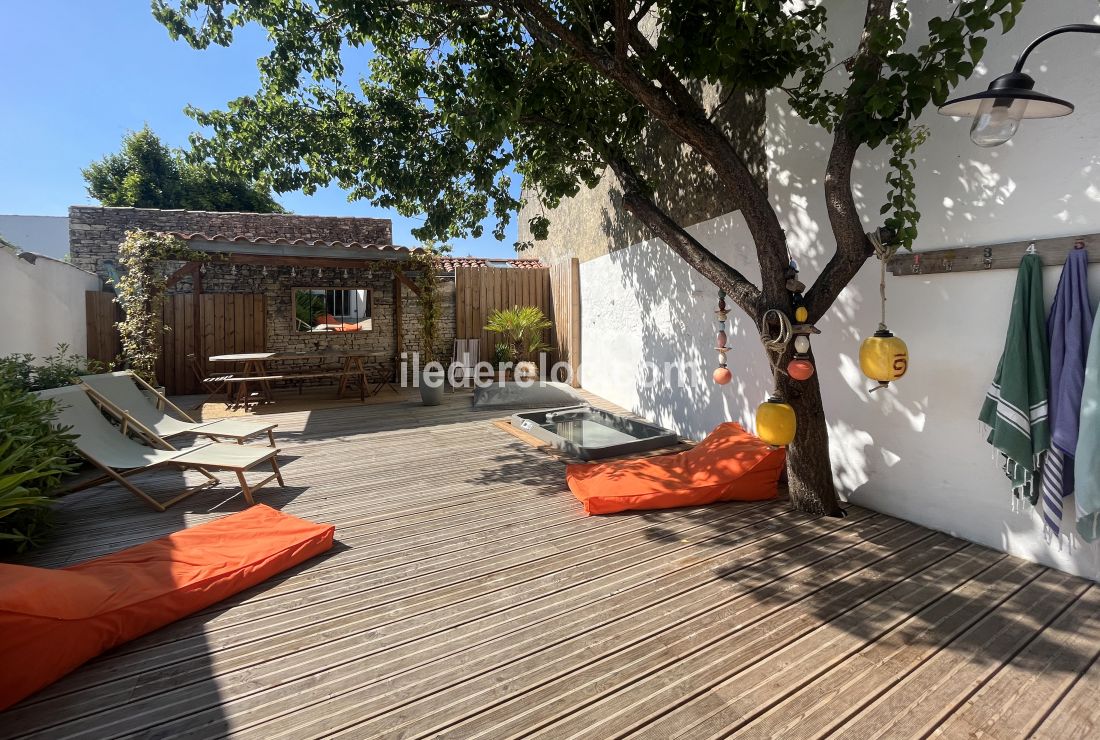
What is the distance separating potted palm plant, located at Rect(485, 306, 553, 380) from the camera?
998cm

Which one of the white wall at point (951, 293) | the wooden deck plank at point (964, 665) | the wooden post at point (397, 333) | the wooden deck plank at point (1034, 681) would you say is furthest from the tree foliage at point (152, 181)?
the wooden deck plank at point (1034, 681)

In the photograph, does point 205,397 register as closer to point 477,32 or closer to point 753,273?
point 477,32

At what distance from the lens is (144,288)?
7.34m

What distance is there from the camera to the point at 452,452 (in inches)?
210

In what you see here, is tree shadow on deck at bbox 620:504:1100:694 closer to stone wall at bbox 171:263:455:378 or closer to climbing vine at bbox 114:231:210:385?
climbing vine at bbox 114:231:210:385

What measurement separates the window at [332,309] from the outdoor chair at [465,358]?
2092 mm

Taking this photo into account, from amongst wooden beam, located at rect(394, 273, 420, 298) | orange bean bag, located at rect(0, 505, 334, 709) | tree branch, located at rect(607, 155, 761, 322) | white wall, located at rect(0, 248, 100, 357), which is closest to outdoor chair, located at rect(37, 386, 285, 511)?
orange bean bag, located at rect(0, 505, 334, 709)

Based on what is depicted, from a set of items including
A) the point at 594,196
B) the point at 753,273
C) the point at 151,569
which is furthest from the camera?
the point at 594,196

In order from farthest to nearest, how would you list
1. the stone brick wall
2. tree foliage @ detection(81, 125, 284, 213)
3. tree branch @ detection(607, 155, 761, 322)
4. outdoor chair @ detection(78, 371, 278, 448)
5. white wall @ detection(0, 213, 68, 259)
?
white wall @ detection(0, 213, 68, 259), tree foliage @ detection(81, 125, 284, 213), the stone brick wall, outdoor chair @ detection(78, 371, 278, 448), tree branch @ detection(607, 155, 761, 322)

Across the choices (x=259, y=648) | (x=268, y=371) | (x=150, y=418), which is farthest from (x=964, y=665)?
(x=268, y=371)

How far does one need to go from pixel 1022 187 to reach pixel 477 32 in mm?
4493

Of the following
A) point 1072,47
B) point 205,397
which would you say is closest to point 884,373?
point 1072,47

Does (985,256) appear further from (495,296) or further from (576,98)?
(495,296)

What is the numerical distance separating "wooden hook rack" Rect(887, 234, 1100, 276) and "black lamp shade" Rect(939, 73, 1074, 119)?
76 cm
